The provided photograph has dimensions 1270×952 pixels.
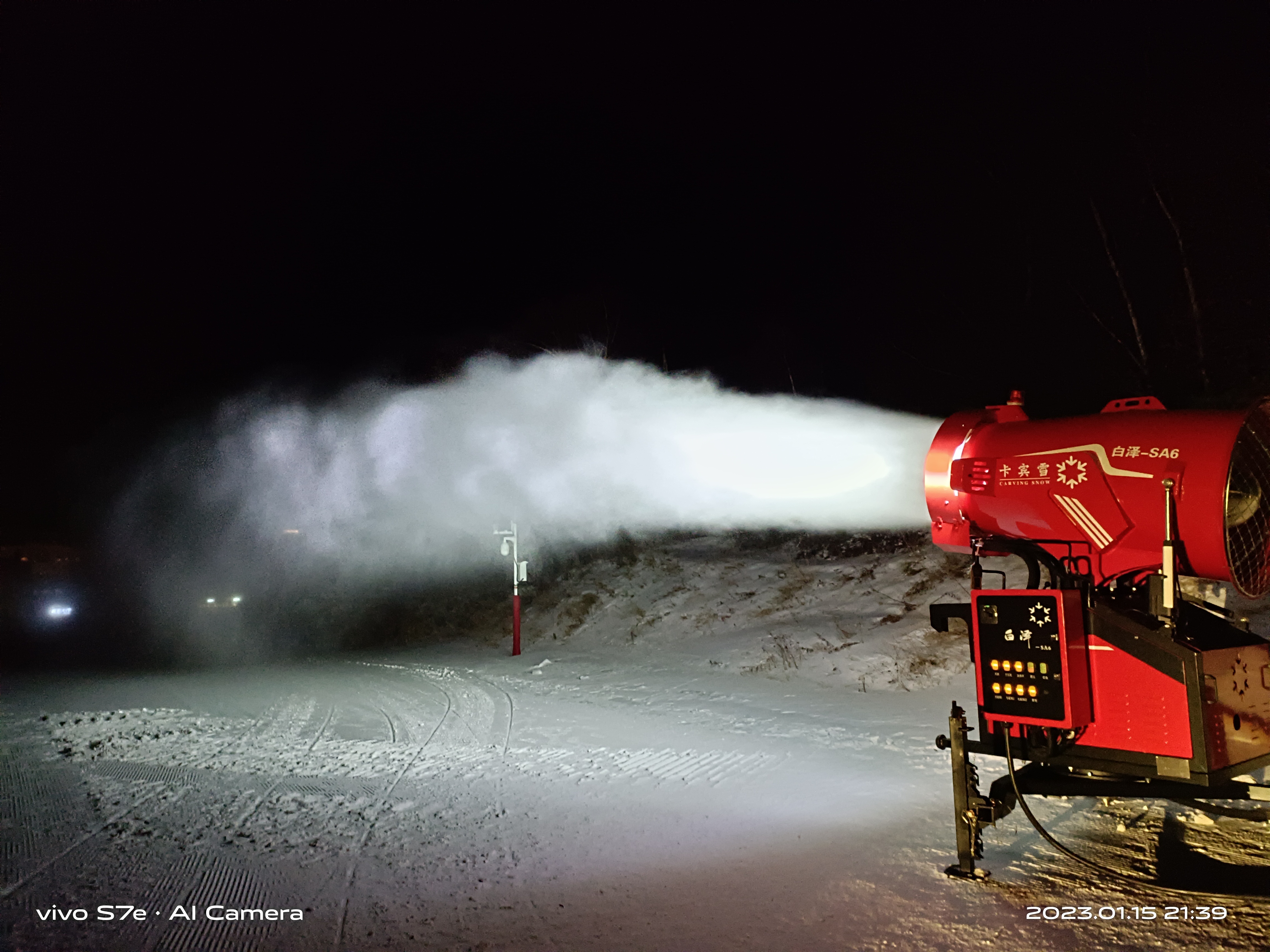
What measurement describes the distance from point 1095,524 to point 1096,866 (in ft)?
7.03

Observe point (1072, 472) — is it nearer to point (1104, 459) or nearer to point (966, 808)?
point (1104, 459)

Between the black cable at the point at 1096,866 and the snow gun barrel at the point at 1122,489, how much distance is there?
1.15 m

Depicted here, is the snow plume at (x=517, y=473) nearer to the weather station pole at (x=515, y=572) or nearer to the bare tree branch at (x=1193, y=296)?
the weather station pole at (x=515, y=572)

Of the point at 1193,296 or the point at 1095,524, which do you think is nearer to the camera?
the point at 1095,524

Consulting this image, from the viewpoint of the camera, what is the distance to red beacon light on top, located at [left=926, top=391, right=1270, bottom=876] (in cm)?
388

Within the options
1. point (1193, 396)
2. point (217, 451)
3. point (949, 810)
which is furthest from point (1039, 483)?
point (217, 451)

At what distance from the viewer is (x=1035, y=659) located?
416cm

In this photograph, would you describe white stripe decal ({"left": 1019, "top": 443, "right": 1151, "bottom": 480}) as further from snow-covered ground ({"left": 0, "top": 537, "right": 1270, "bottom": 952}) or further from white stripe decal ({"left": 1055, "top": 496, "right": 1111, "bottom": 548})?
snow-covered ground ({"left": 0, "top": 537, "right": 1270, "bottom": 952})

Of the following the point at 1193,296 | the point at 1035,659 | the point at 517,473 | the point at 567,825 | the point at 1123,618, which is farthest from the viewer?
the point at 517,473

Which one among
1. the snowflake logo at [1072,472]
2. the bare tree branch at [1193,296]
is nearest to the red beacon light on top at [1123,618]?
the snowflake logo at [1072,472]

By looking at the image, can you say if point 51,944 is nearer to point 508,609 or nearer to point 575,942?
point 575,942

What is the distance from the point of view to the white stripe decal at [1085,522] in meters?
4.34

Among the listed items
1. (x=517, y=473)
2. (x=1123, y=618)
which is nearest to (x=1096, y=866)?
(x=1123, y=618)

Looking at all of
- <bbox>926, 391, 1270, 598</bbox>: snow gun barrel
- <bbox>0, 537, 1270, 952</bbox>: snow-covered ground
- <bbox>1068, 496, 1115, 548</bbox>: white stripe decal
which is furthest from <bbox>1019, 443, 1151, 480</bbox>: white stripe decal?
<bbox>0, 537, 1270, 952</bbox>: snow-covered ground
